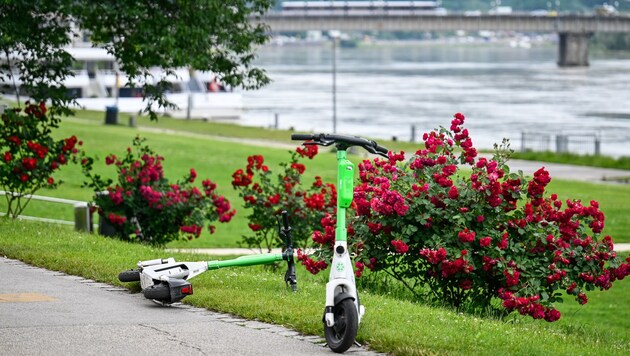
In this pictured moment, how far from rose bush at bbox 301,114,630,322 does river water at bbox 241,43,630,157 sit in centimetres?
4143

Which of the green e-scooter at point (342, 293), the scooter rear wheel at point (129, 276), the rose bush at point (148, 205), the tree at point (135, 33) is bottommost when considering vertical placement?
the rose bush at point (148, 205)

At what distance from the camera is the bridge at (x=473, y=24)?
12675 centimetres

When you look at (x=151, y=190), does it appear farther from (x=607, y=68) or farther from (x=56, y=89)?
(x=607, y=68)

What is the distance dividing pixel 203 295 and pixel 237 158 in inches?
1213

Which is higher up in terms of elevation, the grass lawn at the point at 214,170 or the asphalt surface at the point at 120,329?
the asphalt surface at the point at 120,329

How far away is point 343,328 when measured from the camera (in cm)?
813

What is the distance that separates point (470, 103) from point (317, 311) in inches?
3512

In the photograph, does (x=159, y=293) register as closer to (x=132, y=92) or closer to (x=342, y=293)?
(x=342, y=293)

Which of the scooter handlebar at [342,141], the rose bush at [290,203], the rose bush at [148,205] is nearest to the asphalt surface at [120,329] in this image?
the scooter handlebar at [342,141]

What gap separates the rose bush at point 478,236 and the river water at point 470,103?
41.4m

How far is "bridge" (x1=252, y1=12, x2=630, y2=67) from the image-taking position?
416 feet

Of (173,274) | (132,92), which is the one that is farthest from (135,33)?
(132,92)

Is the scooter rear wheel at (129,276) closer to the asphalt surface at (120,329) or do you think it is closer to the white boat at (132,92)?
the asphalt surface at (120,329)

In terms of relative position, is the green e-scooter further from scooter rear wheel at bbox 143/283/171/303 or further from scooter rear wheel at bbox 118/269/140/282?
scooter rear wheel at bbox 118/269/140/282
